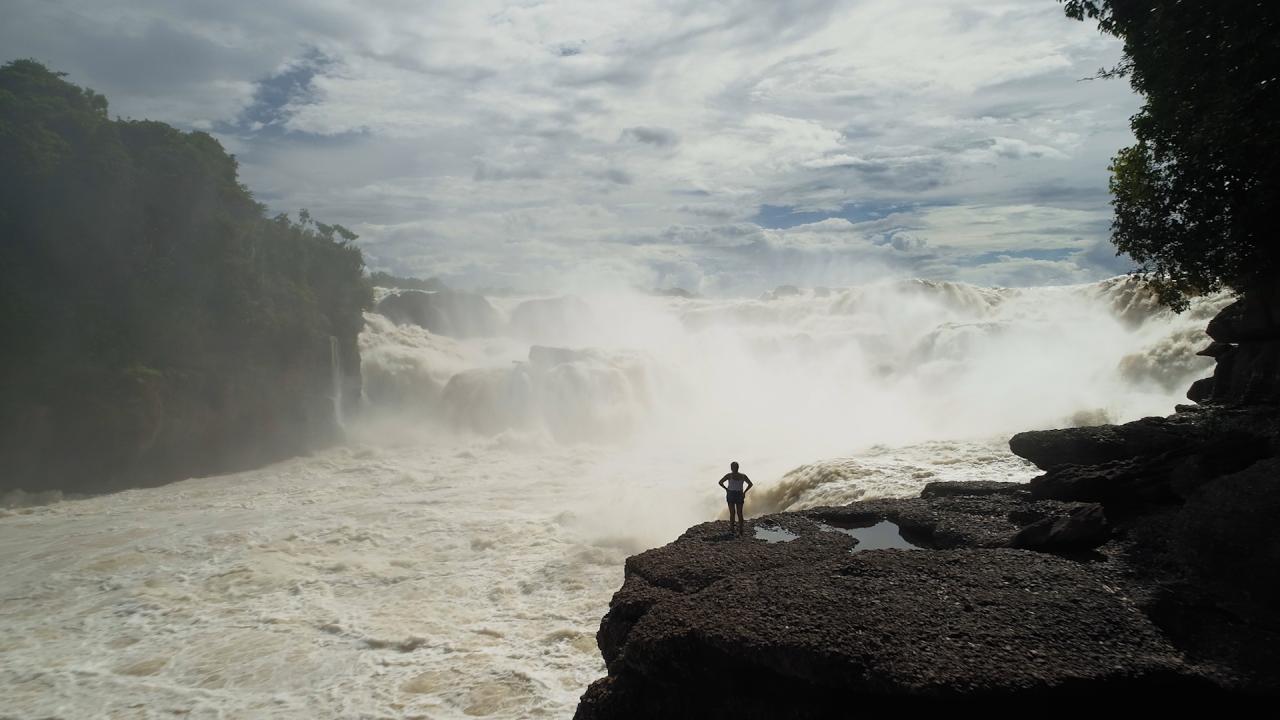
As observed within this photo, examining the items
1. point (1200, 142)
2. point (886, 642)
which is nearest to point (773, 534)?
point (886, 642)

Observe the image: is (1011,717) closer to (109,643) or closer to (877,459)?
(877,459)

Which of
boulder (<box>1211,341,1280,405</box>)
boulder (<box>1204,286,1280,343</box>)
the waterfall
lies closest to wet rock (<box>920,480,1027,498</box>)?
boulder (<box>1211,341,1280,405</box>)

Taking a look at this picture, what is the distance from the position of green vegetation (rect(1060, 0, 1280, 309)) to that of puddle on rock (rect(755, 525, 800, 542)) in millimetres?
8561

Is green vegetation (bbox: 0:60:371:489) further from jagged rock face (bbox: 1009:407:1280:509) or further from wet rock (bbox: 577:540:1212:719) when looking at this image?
jagged rock face (bbox: 1009:407:1280:509)

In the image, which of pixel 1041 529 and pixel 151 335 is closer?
pixel 1041 529

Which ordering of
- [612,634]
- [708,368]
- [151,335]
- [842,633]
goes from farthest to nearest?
[708,368], [151,335], [612,634], [842,633]

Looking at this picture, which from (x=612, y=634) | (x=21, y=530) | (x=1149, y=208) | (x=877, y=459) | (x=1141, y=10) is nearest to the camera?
(x=612, y=634)

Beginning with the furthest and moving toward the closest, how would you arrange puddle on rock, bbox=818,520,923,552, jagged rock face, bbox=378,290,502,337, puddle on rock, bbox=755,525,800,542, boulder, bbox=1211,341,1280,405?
1. jagged rock face, bbox=378,290,502,337
2. boulder, bbox=1211,341,1280,405
3. puddle on rock, bbox=755,525,800,542
4. puddle on rock, bbox=818,520,923,552

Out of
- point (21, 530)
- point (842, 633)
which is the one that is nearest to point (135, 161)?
point (21, 530)

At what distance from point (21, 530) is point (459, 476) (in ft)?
45.1

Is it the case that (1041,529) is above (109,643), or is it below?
above

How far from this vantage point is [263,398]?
33.8 meters

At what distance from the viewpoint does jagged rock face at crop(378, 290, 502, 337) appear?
51781 mm

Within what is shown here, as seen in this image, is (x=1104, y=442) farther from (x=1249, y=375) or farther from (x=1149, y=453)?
(x=1249, y=375)
